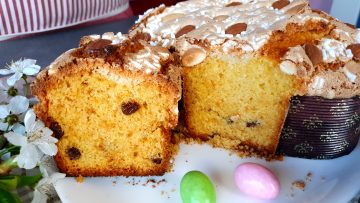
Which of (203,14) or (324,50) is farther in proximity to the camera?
(203,14)

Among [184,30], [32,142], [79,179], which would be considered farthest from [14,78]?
[184,30]

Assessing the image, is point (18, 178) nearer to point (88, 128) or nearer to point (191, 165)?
point (88, 128)

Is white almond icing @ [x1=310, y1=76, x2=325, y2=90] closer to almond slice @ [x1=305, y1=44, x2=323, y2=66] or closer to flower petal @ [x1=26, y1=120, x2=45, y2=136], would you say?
almond slice @ [x1=305, y1=44, x2=323, y2=66]

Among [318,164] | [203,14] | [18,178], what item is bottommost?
[318,164]

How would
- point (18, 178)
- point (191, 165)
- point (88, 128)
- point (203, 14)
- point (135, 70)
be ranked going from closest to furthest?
point (18, 178)
point (135, 70)
point (88, 128)
point (191, 165)
point (203, 14)

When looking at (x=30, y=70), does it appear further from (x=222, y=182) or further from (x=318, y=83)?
(x=318, y=83)

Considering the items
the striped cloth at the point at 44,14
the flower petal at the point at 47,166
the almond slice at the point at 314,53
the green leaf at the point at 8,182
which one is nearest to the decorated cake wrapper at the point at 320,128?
the almond slice at the point at 314,53

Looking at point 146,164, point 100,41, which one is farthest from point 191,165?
point 100,41

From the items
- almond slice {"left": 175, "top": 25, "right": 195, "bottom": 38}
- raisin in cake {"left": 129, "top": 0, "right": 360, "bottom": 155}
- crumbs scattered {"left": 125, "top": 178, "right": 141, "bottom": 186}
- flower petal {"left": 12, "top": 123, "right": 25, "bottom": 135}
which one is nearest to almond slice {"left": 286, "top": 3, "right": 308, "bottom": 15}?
raisin in cake {"left": 129, "top": 0, "right": 360, "bottom": 155}
